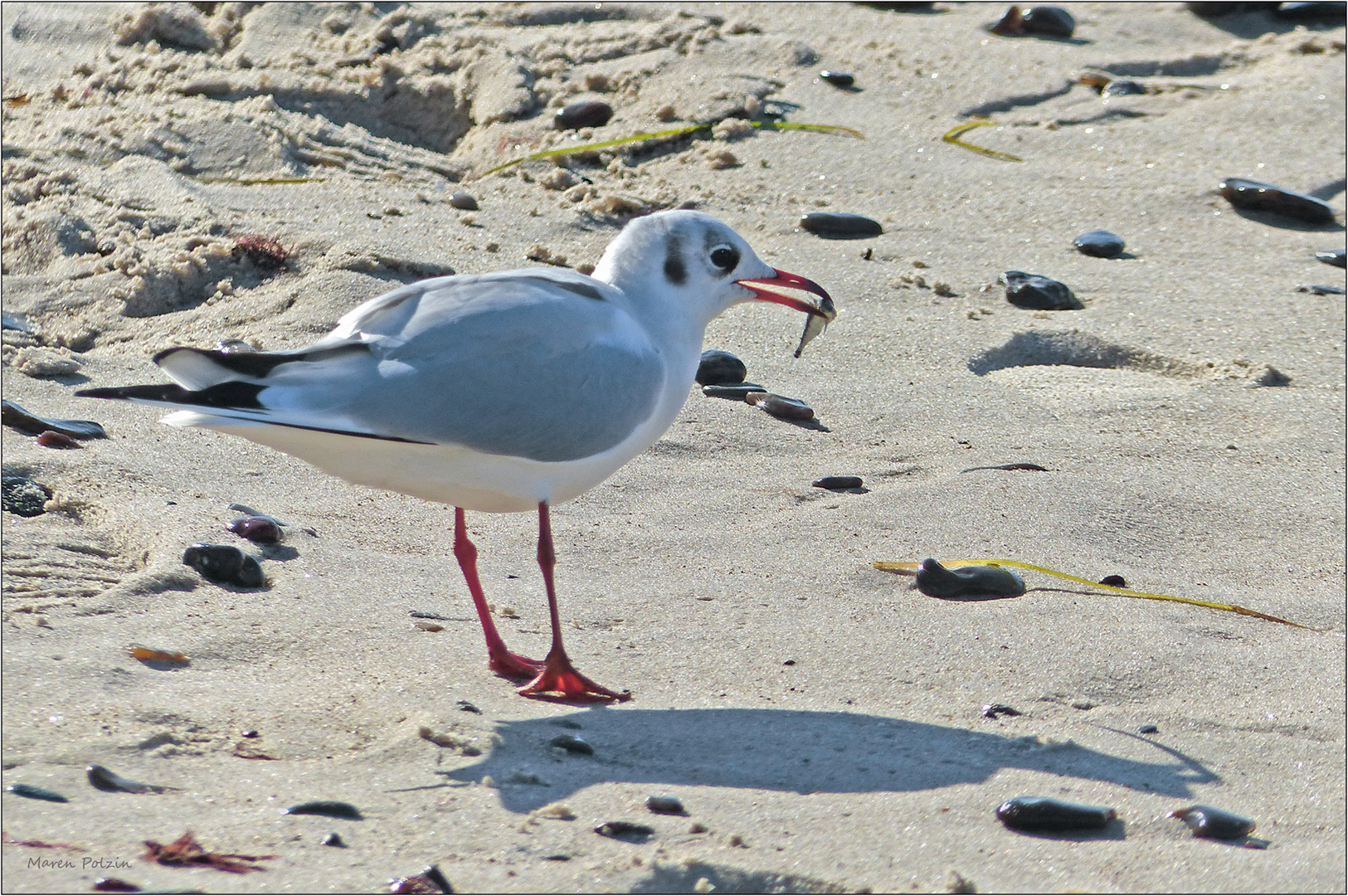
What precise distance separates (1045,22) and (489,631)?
677 cm

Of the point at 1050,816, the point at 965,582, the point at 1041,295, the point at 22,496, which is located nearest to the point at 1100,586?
the point at 965,582

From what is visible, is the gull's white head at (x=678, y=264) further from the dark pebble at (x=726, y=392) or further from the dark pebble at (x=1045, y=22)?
the dark pebble at (x=1045, y=22)

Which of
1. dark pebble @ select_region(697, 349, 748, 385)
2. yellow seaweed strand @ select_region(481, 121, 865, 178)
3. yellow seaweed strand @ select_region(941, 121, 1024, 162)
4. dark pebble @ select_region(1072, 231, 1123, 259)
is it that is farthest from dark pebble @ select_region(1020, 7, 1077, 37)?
dark pebble @ select_region(697, 349, 748, 385)

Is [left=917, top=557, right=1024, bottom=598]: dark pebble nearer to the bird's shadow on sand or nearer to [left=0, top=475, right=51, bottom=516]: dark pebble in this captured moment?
the bird's shadow on sand

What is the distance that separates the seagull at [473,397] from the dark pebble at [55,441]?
1131 millimetres

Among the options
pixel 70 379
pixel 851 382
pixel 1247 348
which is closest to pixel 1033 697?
pixel 851 382

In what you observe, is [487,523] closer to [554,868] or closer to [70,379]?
[70,379]

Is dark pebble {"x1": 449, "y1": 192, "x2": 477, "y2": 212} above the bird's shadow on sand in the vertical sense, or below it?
above

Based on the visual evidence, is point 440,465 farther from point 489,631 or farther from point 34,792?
point 34,792

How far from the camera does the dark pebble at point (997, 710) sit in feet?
12.3

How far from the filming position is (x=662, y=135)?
7.80 metres

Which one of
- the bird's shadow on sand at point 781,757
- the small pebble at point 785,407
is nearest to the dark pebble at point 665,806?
the bird's shadow on sand at point 781,757

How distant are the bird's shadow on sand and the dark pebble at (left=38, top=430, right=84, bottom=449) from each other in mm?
2067

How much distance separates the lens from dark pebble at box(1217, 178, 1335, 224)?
748cm
